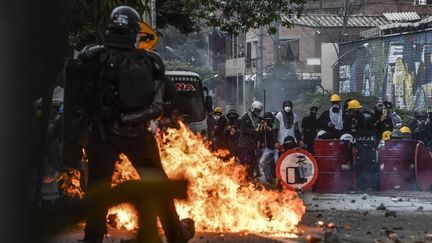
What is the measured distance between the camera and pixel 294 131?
1842 cm

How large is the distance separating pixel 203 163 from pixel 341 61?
131 ft

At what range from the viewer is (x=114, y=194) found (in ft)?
5.51

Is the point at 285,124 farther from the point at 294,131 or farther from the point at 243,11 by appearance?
the point at 243,11

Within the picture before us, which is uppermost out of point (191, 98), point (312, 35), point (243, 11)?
point (312, 35)

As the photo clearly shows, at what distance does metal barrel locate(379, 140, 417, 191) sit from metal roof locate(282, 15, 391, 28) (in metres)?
44.1

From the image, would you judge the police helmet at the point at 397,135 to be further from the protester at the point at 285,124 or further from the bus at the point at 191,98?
the bus at the point at 191,98

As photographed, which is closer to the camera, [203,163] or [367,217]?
[203,163]

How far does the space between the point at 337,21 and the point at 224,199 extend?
54195 mm

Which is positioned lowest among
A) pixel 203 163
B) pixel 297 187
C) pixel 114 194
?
pixel 297 187

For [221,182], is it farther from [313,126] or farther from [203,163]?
[313,126]

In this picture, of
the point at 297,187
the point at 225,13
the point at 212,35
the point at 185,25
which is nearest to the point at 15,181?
the point at 297,187

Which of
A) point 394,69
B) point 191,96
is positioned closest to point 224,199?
point 191,96

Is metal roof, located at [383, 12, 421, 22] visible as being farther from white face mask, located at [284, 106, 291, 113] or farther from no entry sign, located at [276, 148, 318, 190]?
no entry sign, located at [276, 148, 318, 190]

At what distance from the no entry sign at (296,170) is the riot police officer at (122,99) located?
349 inches
